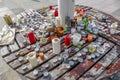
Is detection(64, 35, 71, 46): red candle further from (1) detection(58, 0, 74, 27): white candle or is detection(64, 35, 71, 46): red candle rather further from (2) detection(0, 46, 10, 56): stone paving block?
(2) detection(0, 46, 10, 56): stone paving block

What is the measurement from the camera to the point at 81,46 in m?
2.61

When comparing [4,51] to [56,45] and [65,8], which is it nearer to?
[56,45]

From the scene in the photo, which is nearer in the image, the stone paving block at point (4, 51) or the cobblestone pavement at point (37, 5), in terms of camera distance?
the stone paving block at point (4, 51)

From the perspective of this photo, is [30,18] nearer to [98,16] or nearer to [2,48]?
[2,48]

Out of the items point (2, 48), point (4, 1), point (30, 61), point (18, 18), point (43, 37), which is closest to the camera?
point (30, 61)

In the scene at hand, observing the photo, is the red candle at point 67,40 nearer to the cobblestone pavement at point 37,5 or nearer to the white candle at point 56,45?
the white candle at point 56,45

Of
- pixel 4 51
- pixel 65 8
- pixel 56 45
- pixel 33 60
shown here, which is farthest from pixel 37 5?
pixel 33 60

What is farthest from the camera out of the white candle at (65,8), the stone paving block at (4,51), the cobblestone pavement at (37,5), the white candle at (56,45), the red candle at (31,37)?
the cobblestone pavement at (37,5)

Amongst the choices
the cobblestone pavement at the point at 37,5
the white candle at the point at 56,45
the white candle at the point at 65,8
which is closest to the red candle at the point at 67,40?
the white candle at the point at 56,45

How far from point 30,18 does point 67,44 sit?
48.4 inches

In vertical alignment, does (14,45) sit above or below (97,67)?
above

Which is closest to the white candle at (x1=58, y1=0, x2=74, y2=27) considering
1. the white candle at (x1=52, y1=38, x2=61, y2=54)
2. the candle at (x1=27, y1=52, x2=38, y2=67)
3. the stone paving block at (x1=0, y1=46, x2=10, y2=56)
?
the white candle at (x1=52, y1=38, x2=61, y2=54)

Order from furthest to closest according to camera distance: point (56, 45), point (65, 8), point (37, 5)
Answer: point (37, 5)
point (65, 8)
point (56, 45)

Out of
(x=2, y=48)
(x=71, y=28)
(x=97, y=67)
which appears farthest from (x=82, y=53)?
(x=2, y=48)
